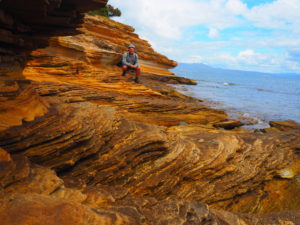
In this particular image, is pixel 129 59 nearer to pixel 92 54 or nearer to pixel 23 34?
pixel 92 54

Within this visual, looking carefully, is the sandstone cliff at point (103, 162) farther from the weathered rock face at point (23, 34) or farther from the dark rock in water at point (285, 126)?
the dark rock in water at point (285, 126)

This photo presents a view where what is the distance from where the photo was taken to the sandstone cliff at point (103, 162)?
418 centimetres

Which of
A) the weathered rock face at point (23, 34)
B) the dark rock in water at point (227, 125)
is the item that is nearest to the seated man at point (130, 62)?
the dark rock in water at point (227, 125)

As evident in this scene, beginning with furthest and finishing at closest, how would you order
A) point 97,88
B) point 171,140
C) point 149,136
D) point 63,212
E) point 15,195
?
1. point 97,88
2. point 171,140
3. point 149,136
4. point 15,195
5. point 63,212

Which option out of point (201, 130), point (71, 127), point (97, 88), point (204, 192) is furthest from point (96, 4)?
point (97, 88)

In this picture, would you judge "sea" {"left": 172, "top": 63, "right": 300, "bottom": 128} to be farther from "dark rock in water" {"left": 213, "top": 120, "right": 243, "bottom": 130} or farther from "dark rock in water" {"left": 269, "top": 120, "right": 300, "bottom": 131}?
"dark rock in water" {"left": 213, "top": 120, "right": 243, "bottom": 130}

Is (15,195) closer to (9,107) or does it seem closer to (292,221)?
(9,107)

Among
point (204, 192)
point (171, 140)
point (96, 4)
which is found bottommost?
point (204, 192)

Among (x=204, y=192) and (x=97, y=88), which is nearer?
(x=204, y=192)

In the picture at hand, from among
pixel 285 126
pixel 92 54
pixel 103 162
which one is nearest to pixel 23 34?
pixel 103 162

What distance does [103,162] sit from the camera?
650cm

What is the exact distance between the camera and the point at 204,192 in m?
7.87

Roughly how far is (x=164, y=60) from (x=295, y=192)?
1307 inches

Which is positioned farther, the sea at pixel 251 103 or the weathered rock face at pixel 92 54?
the sea at pixel 251 103
